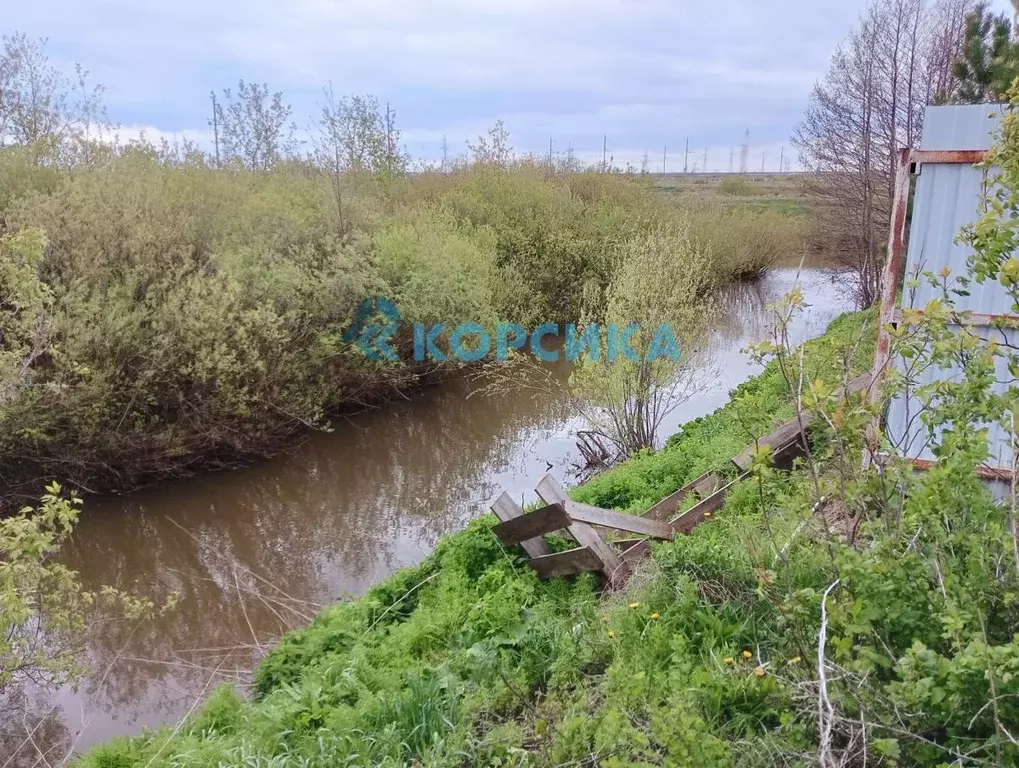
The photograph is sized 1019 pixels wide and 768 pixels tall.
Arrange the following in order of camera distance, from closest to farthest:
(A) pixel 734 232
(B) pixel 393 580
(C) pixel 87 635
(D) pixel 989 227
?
(D) pixel 989 227
(B) pixel 393 580
(C) pixel 87 635
(A) pixel 734 232


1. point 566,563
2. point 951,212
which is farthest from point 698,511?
point 951,212

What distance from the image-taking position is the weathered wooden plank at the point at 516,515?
17.9 feet

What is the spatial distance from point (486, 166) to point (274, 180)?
773 cm

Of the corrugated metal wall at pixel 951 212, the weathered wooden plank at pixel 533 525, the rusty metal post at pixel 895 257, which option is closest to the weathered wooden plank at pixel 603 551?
the weathered wooden plank at pixel 533 525

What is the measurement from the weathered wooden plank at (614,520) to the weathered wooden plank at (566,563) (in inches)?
8.9

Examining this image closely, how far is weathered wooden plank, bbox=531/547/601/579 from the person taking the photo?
5020mm

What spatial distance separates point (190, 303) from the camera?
9.91 meters

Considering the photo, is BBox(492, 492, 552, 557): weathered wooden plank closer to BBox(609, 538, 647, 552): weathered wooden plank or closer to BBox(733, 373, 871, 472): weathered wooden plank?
BBox(609, 538, 647, 552): weathered wooden plank

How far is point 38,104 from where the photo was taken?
11.3m

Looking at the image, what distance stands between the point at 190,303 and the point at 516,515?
6.66m

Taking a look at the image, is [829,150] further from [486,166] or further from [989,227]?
[989,227]

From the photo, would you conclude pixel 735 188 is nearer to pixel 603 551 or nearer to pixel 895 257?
pixel 895 257

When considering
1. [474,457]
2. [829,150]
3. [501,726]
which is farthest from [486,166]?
[501,726]

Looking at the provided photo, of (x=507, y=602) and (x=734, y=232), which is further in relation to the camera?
(x=734, y=232)
